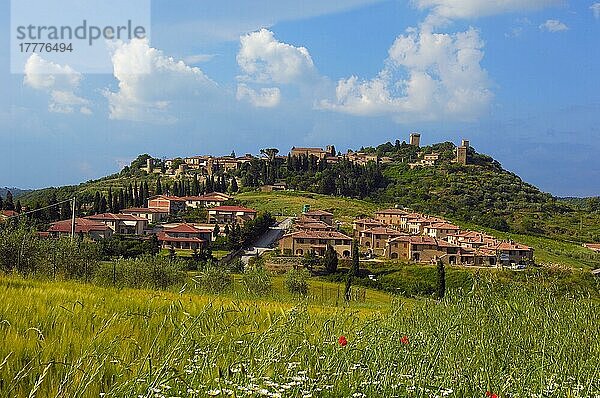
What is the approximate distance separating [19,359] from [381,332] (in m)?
2.58

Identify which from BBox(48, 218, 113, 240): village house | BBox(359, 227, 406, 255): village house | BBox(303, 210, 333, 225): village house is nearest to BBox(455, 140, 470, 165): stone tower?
BBox(303, 210, 333, 225): village house

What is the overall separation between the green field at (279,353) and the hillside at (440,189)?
241 ft

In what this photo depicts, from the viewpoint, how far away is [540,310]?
20.0 feet

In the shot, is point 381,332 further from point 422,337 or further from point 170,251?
point 170,251

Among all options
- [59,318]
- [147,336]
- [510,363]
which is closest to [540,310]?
[510,363]

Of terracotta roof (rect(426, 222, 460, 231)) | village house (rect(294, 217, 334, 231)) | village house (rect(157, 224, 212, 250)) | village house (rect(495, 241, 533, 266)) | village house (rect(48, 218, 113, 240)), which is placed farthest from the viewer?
terracotta roof (rect(426, 222, 460, 231))

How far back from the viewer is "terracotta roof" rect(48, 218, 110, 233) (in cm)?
4628

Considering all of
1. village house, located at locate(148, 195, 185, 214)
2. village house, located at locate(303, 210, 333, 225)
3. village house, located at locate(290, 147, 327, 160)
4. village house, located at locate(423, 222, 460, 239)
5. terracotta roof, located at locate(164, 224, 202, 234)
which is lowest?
village house, located at locate(423, 222, 460, 239)

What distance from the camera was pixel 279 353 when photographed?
3.33m

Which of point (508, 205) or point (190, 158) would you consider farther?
point (190, 158)

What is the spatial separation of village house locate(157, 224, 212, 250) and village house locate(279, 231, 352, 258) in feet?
24.9

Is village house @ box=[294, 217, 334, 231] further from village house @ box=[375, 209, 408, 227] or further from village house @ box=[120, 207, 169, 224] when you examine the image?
village house @ box=[120, 207, 169, 224]

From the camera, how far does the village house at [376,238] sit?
62.9 m

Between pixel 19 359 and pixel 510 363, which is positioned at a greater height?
pixel 19 359
